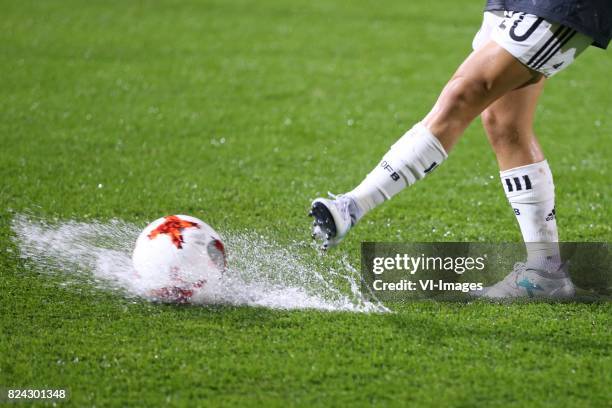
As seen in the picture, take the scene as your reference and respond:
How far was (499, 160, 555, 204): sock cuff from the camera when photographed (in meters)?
4.33

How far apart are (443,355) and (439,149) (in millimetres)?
869

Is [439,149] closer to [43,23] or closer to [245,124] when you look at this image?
[245,124]

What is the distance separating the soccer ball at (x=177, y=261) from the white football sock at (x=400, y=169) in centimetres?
81

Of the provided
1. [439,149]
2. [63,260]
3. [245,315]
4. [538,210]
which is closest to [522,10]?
[439,149]

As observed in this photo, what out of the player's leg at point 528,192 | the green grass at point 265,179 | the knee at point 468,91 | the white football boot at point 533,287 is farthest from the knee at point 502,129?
the green grass at point 265,179

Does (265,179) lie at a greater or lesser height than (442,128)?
greater

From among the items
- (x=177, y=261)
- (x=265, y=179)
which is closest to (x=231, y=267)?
(x=177, y=261)

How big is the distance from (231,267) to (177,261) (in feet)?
1.66

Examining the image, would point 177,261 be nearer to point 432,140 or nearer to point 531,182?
point 432,140

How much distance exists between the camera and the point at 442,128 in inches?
151

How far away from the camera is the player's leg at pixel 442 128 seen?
3773 millimetres

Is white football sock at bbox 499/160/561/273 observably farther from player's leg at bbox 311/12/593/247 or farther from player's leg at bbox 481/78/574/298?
player's leg at bbox 311/12/593/247

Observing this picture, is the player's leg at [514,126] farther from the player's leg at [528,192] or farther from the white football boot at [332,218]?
the white football boot at [332,218]

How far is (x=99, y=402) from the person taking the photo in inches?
125
